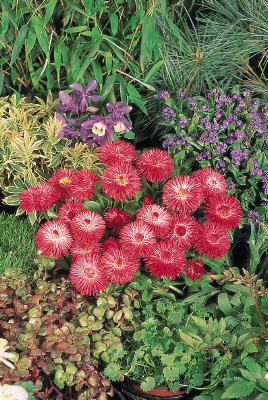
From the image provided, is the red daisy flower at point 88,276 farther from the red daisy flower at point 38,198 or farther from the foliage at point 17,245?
the foliage at point 17,245

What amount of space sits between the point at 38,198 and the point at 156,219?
351mm

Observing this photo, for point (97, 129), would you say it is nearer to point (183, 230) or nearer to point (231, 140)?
point (231, 140)

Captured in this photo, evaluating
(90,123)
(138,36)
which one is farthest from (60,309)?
(138,36)

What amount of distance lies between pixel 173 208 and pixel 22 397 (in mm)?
619

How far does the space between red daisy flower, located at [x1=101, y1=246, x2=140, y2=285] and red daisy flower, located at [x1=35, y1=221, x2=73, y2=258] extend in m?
0.13

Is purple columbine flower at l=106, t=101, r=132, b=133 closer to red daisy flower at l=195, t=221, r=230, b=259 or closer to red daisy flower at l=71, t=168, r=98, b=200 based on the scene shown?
red daisy flower at l=71, t=168, r=98, b=200

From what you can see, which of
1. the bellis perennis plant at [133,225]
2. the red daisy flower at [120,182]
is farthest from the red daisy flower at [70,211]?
the red daisy flower at [120,182]

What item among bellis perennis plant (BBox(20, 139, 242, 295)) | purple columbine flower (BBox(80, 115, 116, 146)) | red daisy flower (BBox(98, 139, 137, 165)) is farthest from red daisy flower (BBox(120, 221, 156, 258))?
purple columbine flower (BBox(80, 115, 116, 146))

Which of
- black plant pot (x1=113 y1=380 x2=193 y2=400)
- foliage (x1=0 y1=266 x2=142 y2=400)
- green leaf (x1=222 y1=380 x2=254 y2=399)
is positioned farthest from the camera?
black plant pot (x1=113 y1=380 x2=193 y2=400)

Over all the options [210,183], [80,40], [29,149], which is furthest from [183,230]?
[80,40]

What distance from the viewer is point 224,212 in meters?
1.13

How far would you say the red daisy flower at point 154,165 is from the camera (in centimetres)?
117

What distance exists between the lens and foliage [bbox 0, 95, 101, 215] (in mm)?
1438

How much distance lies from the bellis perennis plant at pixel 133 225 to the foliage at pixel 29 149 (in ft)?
0.85
